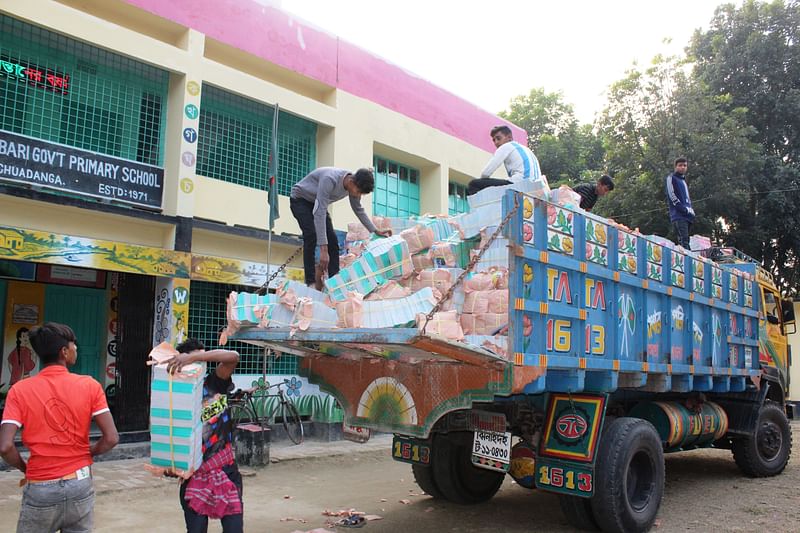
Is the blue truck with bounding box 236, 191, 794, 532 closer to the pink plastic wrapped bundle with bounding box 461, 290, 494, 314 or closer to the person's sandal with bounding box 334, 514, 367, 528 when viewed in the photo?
the pink plastic wrapped bundle with bounding box 461, 290, 494, 314

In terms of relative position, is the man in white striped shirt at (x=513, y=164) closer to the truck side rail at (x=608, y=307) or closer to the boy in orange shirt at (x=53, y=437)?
the truck side rail at (x=608, y=307)

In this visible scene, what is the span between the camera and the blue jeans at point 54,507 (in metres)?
3.03

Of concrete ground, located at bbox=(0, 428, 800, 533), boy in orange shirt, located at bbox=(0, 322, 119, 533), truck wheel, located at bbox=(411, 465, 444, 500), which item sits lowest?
concrete ground, located at bbox=(0, 428, 800, 533)

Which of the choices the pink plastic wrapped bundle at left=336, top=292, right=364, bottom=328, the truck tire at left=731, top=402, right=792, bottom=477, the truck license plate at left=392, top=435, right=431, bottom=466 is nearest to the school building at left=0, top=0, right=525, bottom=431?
the truck license plate at left=392, top=435, right=431, bottom=466

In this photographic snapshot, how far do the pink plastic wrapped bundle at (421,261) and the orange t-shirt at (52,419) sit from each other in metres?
2.53

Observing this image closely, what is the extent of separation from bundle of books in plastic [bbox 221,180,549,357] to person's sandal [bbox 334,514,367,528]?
207 centimetres

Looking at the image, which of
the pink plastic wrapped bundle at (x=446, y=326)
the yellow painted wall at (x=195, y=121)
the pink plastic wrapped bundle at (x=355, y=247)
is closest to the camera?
the pink plastic wrapped bundle at (x=446, y=326)

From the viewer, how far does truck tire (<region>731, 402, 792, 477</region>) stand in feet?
25.2

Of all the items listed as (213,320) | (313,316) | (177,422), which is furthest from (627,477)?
(213,320)

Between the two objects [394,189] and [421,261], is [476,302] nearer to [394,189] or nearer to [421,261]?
[421,261]

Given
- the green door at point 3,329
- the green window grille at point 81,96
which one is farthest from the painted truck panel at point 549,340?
the green door at point 3,329

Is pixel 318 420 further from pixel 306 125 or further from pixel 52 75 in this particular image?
pixel 52 75

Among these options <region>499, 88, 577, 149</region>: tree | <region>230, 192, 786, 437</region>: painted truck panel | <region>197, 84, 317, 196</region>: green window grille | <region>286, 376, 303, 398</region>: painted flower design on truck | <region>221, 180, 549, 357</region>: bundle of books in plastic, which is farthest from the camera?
<region>499, 88, 577, 149</region>: tree

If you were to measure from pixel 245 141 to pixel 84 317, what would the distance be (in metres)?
3.78
